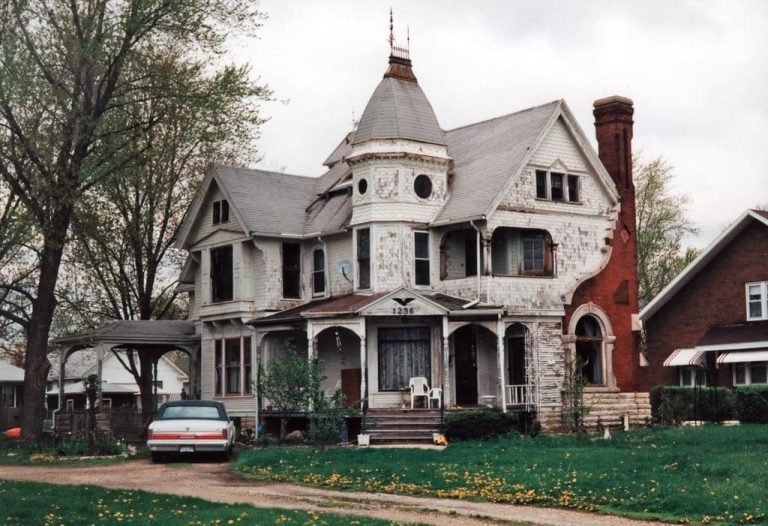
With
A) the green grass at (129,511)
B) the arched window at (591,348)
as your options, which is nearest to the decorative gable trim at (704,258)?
the arched window at (591,348)

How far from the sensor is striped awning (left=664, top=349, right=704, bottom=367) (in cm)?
3825

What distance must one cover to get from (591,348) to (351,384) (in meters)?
8.61

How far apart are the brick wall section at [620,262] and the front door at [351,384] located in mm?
7330

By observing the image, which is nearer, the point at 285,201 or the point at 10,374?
the point at 285,201

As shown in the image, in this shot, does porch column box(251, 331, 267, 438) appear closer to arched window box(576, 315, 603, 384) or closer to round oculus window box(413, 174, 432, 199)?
round oculus window box(413, 174, 432, 199)

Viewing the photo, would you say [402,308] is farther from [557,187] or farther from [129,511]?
[129,511]

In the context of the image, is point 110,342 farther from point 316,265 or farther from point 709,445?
point 709,445

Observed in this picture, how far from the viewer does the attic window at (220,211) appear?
41.4 meters

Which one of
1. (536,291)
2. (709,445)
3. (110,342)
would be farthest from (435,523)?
(110,342)

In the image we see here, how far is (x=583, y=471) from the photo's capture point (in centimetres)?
2077

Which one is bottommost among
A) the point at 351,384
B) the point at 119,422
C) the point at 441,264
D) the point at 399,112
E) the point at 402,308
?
the point at 119,422

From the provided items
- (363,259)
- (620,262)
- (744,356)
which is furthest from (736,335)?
(363,259)

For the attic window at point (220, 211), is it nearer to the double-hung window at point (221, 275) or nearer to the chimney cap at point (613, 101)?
the double-hung window at point (221, 275)

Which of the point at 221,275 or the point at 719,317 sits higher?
the point at 221,275
